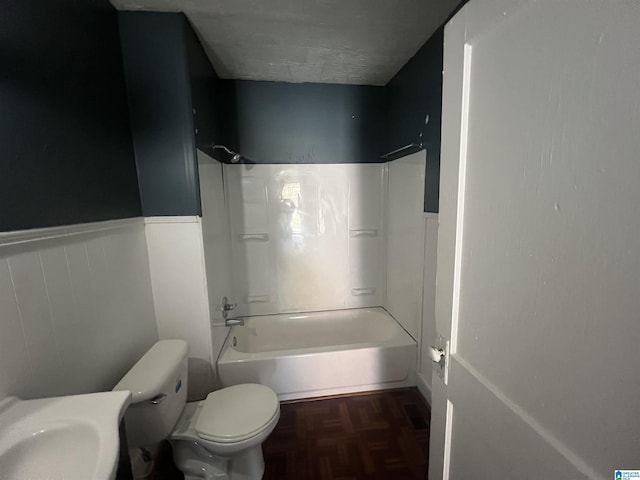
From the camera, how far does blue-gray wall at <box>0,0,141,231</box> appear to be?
789mm

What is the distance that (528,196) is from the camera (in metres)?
0.50

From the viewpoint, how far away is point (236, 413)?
4.16 feet

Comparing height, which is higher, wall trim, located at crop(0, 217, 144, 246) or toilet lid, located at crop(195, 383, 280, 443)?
wall trim, located at crop(0, 217, 144, 246)

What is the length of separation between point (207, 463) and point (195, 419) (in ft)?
0.71

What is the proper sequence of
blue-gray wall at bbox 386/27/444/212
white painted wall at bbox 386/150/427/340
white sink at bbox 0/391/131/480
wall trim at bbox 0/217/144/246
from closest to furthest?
white sink at bbox 0/391/131/480 → wall trim at bbox 0/217/144/246 → blue-gray wall at bbox 386/27/444/212 → white painted wall at bbox 386/150/427/340

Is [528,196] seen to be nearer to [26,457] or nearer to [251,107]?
[26,457]

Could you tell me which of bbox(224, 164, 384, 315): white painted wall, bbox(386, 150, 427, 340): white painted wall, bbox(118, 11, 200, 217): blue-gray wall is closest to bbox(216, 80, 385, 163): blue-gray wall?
bbox(224, 164, 384, 315): white painted wall

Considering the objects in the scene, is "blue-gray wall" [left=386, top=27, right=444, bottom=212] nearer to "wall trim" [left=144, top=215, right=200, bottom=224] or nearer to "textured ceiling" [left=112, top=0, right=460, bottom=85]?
"textured ceiling" [left=112, top=0, right=460, bottom=85]

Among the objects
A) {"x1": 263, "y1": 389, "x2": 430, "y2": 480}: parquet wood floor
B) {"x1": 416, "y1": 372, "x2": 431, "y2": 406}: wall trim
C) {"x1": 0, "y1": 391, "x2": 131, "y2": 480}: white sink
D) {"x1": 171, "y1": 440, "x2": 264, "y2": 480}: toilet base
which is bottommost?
{"x1": 263, "y1": 389, "x2": 430, "y2": 480}: parquet wood floor

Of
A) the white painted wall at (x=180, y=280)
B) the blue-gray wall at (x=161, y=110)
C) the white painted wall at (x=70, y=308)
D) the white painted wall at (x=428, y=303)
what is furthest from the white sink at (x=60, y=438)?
the white painted wall at (x=428, y=303)

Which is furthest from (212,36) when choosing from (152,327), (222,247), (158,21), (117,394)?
(117,394)

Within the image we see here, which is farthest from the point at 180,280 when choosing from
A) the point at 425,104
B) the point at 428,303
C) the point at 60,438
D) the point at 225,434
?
the point at 425,104

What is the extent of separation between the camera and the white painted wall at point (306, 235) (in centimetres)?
235

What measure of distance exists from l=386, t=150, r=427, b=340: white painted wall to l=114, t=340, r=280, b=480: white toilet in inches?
47.2
